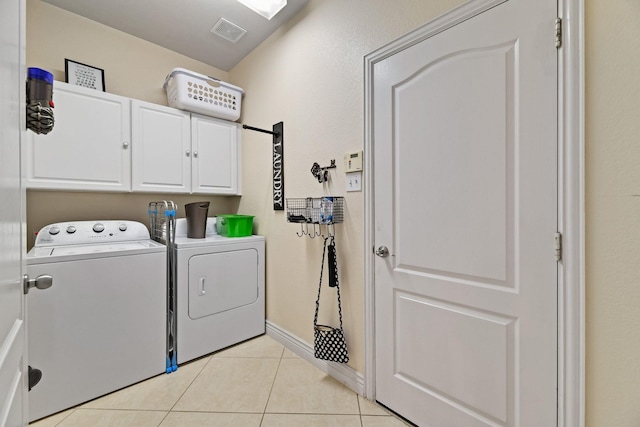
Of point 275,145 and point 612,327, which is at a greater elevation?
point 275,145

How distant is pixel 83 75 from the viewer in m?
2.18

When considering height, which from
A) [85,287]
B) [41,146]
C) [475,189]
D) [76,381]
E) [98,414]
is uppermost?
[41,146]

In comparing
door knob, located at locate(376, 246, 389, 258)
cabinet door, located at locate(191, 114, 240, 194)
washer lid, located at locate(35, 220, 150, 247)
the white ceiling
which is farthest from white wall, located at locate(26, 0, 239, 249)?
door knob, located at locate(376, 246, 389, 258)

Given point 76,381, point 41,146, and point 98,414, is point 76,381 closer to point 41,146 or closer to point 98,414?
point 98,414

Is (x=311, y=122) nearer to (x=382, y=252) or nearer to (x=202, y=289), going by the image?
(x=382, y=252)

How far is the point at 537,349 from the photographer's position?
1.07 metres

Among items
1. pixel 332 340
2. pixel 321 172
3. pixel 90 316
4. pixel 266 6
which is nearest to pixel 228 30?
pixel 266 6

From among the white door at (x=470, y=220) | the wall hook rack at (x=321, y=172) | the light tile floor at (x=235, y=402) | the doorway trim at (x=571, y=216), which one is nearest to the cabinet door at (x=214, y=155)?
the wall hook rack at (x=321, y=172)

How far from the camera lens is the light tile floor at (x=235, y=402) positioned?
1497 millimetres

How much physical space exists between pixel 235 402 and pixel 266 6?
8.97 feet

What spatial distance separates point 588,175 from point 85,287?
2536 millimetres

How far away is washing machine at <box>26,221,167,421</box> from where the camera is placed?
1.53 m

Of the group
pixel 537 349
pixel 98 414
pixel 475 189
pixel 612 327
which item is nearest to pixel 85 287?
pixel 98 414

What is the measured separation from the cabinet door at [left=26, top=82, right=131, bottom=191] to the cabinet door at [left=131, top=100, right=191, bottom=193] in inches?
2.7
